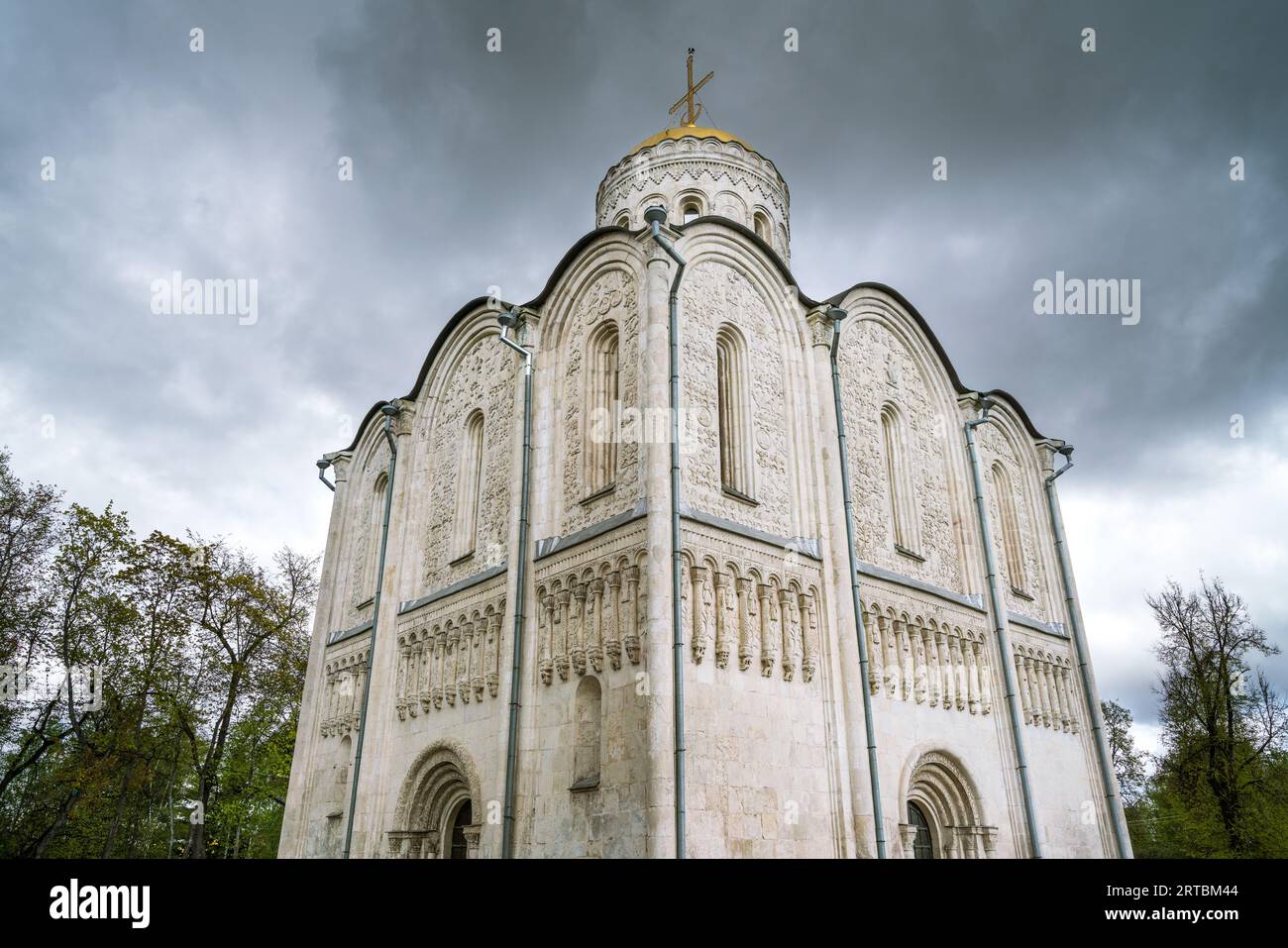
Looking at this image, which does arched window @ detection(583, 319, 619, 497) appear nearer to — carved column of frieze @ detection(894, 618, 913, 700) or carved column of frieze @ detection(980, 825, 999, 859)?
carved column of frieze @ detection(894, 618, 913, 700)

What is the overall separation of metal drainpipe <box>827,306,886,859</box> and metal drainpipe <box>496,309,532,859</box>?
4.95m

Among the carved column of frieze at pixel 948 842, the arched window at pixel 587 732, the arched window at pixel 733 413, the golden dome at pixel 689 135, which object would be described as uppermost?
the golden dome at pixel 689 135

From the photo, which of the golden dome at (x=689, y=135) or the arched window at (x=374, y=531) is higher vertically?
the golden dome at (x=689, y=135)

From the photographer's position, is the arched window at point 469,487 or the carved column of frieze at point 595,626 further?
the arched window at point 469,487

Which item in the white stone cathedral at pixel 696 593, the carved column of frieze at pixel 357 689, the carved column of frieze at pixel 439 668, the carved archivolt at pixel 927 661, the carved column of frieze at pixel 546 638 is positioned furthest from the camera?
the carved column of frieze at pixel 357 689

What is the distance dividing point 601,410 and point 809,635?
4.70 metres

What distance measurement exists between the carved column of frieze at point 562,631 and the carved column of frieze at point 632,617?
1290 mm

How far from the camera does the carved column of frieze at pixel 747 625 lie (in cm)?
1094

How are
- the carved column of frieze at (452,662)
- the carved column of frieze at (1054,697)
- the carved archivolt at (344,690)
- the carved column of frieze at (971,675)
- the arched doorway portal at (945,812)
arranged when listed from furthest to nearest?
the carved column of frieze at (1054,697)
the carved archivolt at (344,690)
the carved column of frieze at (971,675)
the carved column of frieze at (452,662)
the arched doorway portal at (945,812)

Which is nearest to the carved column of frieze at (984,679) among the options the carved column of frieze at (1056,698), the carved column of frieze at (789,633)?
the carved column of frieze at (1056,698)

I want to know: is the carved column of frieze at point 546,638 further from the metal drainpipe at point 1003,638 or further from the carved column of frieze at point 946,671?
the metal drainpipe at point 1003,638

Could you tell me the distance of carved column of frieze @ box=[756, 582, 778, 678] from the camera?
36.7 feet

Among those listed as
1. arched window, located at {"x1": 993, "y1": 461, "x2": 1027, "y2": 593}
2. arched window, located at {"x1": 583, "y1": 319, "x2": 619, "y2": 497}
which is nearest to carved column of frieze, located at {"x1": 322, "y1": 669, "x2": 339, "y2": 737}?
arched window, located at {"x1": 583, "y1": 319, "x2": 619, "y2": 497}

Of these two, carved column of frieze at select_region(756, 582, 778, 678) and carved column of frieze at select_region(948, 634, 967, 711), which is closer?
carved column of frieze at select_region(756, 582, 778, 678)
